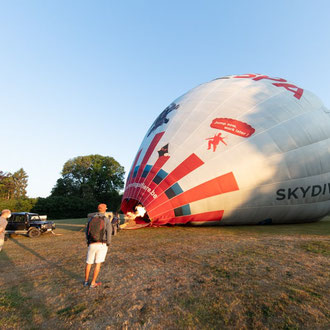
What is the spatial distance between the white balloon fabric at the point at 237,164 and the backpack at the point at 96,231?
418cm

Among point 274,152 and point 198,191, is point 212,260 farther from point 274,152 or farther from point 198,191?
point 274,152

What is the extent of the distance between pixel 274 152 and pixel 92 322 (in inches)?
301

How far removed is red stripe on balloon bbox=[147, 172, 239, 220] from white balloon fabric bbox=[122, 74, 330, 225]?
33 millimetres

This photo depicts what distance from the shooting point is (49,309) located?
2562mm

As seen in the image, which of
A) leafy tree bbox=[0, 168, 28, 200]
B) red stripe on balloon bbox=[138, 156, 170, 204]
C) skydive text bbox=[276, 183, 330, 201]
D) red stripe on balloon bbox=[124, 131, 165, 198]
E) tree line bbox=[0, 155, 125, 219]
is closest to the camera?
red stripe on balloon bbox=[138, 156, 170, 204]

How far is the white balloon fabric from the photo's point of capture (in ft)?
24.7

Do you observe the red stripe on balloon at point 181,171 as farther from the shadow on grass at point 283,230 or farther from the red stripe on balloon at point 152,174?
the shadow on grass at point 283,230

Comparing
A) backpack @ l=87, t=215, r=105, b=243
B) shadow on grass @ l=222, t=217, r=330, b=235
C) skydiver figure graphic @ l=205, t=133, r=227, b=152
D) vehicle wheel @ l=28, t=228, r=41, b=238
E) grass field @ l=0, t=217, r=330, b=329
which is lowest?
grass field @ l=0, t=217, r=330, b=329

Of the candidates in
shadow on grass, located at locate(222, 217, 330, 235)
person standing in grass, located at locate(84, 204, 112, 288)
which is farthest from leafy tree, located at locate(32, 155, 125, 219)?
person standing in grass, located at locate(84, 204, 112, 288)

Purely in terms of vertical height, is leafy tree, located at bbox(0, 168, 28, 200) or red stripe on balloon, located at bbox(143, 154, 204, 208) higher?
leafy tree, located at bbox(0, 168, 28, 200)

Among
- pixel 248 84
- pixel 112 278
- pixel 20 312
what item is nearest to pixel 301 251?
pixel 112 278

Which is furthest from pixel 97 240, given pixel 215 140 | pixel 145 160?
pixel 215 140

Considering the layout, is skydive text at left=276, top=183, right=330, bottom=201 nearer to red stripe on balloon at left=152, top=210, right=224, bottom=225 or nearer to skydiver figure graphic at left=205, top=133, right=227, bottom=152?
red stripe on balloon at left=152, top=210, right=224, bottom=225

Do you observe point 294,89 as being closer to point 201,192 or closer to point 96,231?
point 201,192
